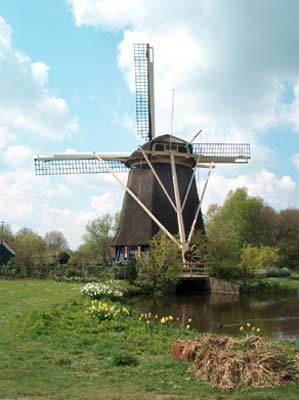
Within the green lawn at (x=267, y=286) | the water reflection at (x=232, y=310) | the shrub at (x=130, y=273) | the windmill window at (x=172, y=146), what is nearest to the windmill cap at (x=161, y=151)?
the windmill window at (x=172, y=146)

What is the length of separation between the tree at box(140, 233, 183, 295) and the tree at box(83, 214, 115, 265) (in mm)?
32486

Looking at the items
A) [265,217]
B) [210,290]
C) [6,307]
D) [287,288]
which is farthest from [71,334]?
[265,217]

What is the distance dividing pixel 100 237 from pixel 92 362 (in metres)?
51.9

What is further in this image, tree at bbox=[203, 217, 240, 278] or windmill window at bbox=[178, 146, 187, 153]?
windmill window at bbox=[178, 146, 187, 153]

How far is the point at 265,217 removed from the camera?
165 ft

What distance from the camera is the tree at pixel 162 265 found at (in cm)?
2511

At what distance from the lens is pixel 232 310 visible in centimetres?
1862

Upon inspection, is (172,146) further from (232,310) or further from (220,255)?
(232,310)

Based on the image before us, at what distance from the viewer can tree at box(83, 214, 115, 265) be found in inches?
2306

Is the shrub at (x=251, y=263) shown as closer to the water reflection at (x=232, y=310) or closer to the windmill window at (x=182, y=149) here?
the water reflection at (x=232, y=310)

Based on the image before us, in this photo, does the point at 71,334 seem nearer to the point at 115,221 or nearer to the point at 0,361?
the point at 0,361

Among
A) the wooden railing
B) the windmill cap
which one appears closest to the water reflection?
the wooden railing

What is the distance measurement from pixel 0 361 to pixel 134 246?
24.2 metres

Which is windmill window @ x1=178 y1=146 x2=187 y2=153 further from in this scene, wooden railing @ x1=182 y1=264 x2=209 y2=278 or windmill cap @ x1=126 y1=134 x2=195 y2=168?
wooden railing @ x1=182 y1=264 x2=209 y2=278
